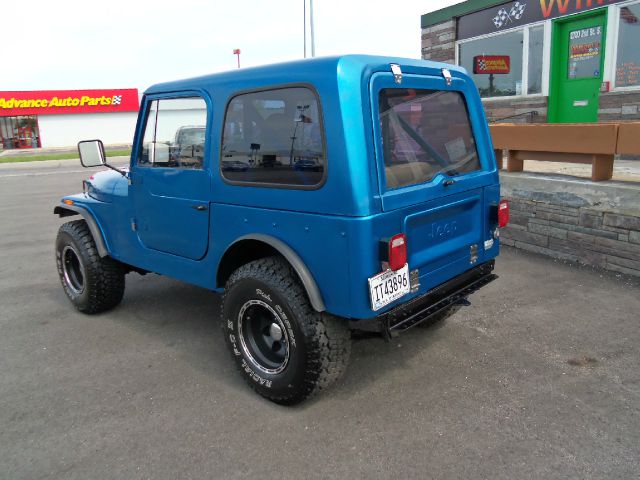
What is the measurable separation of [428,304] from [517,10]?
9174 millimetres

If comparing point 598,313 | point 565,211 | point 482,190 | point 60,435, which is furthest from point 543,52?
point 60,435

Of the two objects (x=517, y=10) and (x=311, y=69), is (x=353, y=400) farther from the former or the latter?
(x=517, y=10)

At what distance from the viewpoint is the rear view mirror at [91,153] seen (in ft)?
13.3

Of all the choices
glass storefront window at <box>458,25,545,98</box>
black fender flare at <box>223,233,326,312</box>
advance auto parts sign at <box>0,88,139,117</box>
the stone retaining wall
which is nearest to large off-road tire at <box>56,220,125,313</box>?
black fender flare at <box>223,233,326,312</box>

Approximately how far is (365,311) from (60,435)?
1.88m

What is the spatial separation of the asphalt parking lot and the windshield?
1227 millimetres

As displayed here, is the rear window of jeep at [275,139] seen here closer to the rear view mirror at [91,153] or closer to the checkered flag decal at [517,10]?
the rear view mirror at [91,153]

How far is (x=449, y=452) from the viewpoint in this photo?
2.71 metres

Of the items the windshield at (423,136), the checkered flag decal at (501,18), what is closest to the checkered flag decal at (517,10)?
the checkered flag decal at (501,18)

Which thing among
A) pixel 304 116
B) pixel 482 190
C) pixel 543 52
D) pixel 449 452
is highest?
pixel 543 52

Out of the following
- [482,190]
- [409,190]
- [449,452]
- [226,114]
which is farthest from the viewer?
[482,190]

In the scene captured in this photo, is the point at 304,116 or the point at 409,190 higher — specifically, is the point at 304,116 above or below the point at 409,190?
above

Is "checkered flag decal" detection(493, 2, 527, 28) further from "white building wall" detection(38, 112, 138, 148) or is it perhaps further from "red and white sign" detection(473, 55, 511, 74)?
"white building wall" detection(38, 112, 138, 148)

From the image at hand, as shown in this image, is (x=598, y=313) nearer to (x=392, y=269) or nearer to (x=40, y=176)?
(x=392, y=269)
